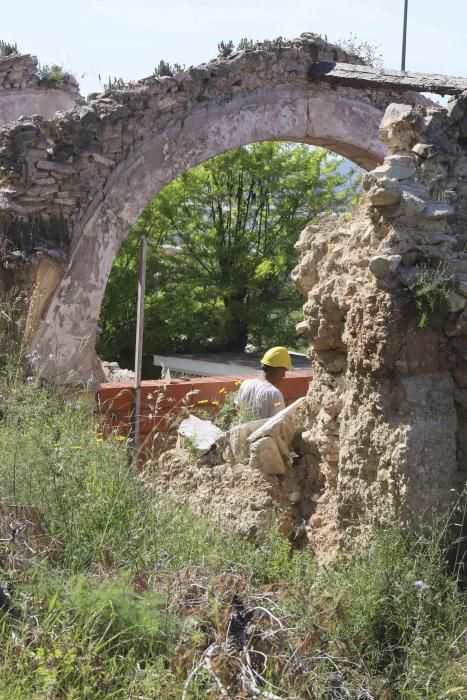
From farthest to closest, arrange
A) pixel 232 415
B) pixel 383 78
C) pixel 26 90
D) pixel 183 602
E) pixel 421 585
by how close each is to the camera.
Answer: pixel 26 90
pixel 383 78
pixel 232 415
pixel 421 585
pixel 183 602

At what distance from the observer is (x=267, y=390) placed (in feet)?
24.0

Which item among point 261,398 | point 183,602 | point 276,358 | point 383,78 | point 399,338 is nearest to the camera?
point 183,602

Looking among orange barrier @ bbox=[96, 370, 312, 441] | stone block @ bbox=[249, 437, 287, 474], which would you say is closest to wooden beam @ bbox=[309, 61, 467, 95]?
orange barrier @ bbox=[96, 370, 312, 441]

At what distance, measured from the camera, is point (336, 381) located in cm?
556

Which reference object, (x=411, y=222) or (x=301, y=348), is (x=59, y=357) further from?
(x=301, y=348)

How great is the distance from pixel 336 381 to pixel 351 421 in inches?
18.5

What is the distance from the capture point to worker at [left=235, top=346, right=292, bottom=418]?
23.8ft

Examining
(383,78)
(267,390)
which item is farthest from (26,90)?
(267,390)

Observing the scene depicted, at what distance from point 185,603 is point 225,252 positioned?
55.4 feet

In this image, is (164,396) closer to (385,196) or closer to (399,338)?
(385,196)

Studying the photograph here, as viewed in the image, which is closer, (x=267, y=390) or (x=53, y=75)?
(x=267, y=390)

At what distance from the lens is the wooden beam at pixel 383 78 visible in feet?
41.2

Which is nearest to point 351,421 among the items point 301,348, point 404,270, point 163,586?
point 404,270

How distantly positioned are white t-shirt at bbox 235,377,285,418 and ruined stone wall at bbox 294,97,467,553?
161cm
